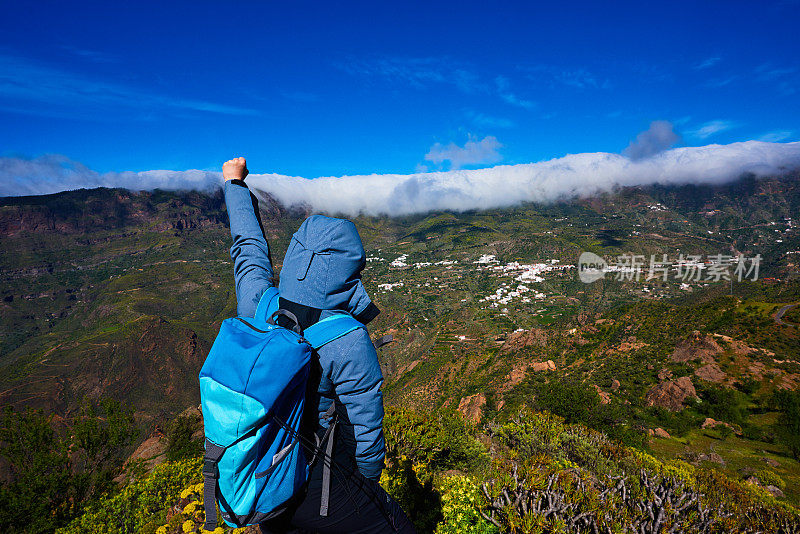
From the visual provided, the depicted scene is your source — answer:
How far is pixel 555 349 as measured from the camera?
2291 inches

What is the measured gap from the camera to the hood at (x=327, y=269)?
5.60 ft

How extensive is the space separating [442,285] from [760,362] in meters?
141

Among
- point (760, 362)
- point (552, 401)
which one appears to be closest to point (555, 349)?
point (760, 362)

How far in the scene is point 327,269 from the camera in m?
1.71

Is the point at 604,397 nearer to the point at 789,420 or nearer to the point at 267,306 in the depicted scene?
the point at 789,420

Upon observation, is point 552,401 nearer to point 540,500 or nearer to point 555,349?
point 540,500

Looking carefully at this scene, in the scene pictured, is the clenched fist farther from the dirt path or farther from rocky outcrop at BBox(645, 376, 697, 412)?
the dirt path

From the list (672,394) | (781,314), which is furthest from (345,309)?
(781,314)

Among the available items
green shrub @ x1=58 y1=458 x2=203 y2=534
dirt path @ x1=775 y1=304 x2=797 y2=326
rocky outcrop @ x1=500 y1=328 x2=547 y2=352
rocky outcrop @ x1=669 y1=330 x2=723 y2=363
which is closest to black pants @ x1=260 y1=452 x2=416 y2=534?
green shrub @ x1=58 y1=458 x2=203 y2=534

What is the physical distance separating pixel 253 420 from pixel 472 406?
4121 cm

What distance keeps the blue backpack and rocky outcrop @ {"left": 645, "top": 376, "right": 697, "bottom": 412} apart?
127ft

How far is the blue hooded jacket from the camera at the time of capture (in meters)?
1.58

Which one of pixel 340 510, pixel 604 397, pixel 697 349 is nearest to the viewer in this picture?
pixel 340 510

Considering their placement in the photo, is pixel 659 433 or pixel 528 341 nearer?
pixel 659 433
